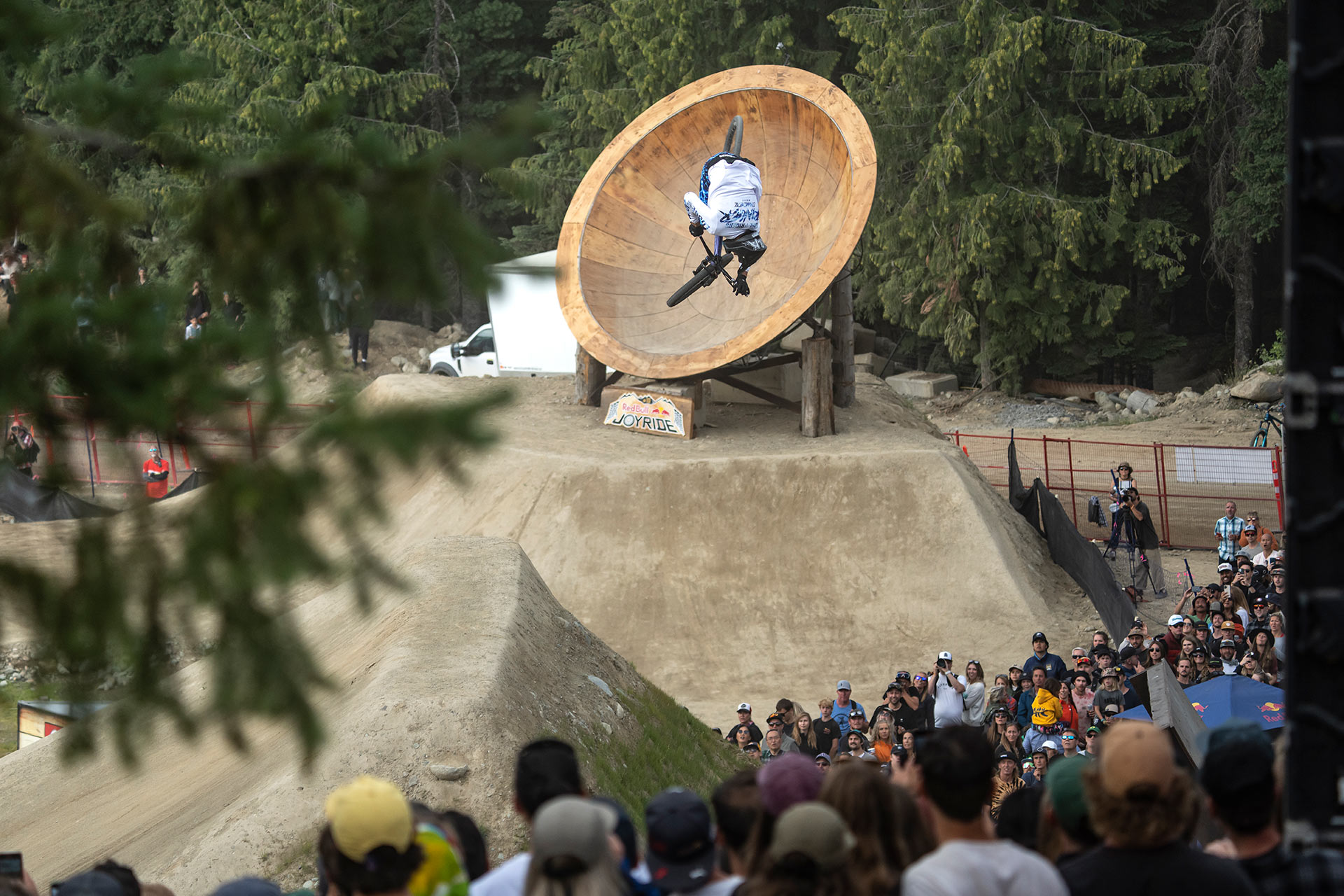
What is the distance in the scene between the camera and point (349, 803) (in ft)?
12.2

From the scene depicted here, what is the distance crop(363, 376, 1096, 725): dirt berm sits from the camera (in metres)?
16.4

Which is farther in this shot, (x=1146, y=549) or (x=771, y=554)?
(x=1146, y=549)

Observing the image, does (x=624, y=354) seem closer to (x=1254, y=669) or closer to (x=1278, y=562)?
(x=1278, y=562)

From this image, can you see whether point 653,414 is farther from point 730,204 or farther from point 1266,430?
point 1266,430

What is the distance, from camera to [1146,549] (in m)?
18.5

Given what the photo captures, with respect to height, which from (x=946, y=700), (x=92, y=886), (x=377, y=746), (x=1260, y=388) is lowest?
(x=946, y=700)

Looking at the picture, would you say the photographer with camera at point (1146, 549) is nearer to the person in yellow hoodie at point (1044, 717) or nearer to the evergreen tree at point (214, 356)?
the person in yellow hoodie at point (1044, 717)

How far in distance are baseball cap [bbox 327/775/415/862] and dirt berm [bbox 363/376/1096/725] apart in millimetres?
11726

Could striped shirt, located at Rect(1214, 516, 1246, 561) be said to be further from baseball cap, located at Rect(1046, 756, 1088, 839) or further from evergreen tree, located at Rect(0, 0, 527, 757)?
evergreen tree, located at Rect(0, 0, 527, 757)

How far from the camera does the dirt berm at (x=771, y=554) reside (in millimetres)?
16422

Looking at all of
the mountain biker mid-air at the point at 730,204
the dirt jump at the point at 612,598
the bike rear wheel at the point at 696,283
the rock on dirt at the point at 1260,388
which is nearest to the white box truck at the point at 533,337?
the dirt jump at the point at 612,598

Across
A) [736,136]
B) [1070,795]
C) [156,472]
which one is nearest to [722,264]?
[736,136]

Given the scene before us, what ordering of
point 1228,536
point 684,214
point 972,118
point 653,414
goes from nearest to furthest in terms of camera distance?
point 1228,536 < point 653,414 < point 684,214 < point 972,118

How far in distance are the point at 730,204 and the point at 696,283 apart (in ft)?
6.53
